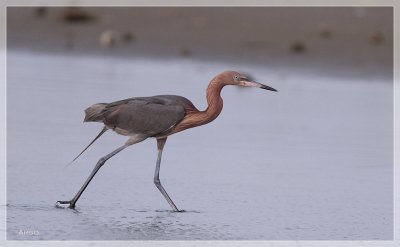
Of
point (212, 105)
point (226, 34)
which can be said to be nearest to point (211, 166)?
point (212, 105)

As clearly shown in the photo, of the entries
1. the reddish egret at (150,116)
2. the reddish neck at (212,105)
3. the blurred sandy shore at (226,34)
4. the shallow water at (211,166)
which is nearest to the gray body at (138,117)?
the reddish egret at (150,116)

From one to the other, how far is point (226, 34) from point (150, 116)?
1091 cm

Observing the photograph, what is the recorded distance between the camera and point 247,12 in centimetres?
1984

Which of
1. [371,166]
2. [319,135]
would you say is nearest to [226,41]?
[319,135]

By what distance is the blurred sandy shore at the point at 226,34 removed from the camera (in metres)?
17.4

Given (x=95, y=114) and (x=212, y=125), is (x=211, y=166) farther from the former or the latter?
(x=212, y=125)

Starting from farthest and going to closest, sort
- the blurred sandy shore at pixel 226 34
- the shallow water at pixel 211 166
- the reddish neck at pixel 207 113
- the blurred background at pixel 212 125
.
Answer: the blurred sandy shore at pixel 226 34 → the reddish neck at pixel 207 113 → the blurred background at pixel 212 125 → the shallow water at pixel 211 166

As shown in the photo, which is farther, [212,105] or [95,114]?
[212,105]

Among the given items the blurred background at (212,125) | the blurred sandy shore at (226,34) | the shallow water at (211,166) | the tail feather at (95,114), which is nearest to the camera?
the shallow water at (211,166)

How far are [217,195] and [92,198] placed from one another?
941 mm

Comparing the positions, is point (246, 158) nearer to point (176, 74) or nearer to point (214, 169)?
point (214, 169)

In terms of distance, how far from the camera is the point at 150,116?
7.86 m

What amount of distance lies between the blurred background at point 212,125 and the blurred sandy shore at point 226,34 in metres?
Answer: 0.03

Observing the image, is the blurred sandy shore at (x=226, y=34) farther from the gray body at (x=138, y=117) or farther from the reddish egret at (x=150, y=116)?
the gray body at (x=138, y=117)
